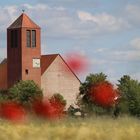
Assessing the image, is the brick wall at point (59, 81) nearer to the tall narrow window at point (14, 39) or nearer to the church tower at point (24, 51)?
the church tower at point (24, 51)

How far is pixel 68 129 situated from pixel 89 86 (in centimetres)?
4676

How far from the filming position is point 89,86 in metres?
63.0

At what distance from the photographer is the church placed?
329 feet

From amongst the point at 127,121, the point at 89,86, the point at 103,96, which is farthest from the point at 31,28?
the point at 127,121

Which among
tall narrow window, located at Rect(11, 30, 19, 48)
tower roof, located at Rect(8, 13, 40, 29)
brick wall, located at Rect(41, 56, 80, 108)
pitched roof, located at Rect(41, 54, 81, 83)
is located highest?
tower roof, located at Rect(8, 13, 40, 29)

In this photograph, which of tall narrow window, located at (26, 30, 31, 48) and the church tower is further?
tall narrow window, located at (26, 30, 31, 48)

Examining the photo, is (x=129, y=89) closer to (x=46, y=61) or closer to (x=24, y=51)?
(x=24, y=51)

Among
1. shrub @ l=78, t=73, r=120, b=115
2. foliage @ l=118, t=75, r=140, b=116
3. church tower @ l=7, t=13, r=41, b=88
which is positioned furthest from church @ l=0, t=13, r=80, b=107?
foliage @ l=118, t=75, r=140, b=116

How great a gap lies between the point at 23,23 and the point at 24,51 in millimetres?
4436

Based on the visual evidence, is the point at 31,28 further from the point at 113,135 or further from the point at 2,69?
the point at 113,135

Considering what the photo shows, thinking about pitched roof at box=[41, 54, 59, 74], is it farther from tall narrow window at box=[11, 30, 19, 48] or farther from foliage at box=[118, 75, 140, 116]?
foliage at box=[118, 75, 140, 116]

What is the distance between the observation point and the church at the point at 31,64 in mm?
100188

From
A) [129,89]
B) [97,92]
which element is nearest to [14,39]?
[129,89]

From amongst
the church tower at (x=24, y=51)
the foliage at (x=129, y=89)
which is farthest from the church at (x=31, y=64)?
the foliage at (x=129, y=89)
